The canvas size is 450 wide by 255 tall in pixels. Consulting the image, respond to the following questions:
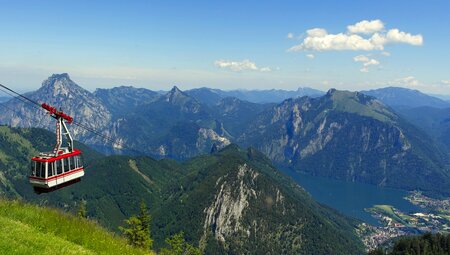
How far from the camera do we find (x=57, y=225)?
26.2 m

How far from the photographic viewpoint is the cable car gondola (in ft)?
138

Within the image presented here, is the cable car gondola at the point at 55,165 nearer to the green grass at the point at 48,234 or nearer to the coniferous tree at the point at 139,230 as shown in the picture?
the green grass at the point at 48,234

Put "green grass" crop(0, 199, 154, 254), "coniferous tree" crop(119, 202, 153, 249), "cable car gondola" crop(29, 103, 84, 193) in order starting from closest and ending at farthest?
"green grass" crop(0, 199, 154, 254)
"cable car gondola" crop(29, 103, 84, 193)
"coniferous tree" crop(119, 202, 153, 249)

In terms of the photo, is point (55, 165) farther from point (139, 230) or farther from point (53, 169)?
point (139, 230)

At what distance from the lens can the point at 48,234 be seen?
78.4ft

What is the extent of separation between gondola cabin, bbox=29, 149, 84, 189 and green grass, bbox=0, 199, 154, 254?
1512cm

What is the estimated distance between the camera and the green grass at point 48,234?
2117cm

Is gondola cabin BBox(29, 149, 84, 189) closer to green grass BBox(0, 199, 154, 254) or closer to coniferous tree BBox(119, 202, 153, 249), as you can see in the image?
green grass BBox(0, 199, 154, 254)

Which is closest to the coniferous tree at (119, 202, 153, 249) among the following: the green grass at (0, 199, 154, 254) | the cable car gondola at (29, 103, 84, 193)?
the cable car gondola at (29, 103, 84, 193)

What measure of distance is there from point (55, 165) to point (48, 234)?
70.0 ft

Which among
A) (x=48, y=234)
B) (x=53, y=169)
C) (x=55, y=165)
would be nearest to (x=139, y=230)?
(x=55, y=165)

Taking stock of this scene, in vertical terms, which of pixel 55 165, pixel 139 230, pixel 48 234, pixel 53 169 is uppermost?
pixel 48 234

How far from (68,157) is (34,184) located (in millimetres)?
4999

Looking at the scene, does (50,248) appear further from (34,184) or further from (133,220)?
(133,220)
